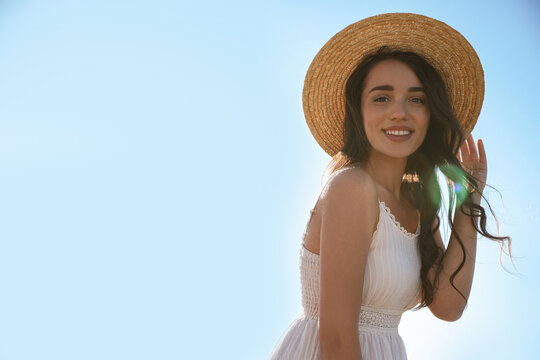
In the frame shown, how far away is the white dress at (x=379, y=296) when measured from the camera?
8.02 feet

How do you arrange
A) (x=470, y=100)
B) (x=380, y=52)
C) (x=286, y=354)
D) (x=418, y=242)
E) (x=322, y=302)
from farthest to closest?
(x=470, y=100) → (x=380, y=52) → (x=418, y=242) → (x=286, y=354) → (x=322, y=302)

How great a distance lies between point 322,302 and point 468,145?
1590 millimetres

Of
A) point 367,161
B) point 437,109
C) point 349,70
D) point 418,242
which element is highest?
point 349,70

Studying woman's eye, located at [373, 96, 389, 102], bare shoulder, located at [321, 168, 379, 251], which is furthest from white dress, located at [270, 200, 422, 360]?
woman's eye, located at [373, 96, 389, 102]

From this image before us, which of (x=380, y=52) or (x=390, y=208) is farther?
(x=380, y=52)

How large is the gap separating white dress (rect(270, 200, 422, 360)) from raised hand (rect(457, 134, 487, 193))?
80cm

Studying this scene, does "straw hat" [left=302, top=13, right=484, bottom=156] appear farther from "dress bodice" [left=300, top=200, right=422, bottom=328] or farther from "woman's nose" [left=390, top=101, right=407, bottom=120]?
"dress bodice" [left=300, top=200, right=422, bottom=328]

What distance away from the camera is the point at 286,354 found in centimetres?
260

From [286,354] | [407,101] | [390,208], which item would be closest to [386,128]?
[407,101]

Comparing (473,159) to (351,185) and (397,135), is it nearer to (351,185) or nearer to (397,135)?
(397,135)

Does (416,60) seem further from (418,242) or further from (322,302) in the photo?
(322,302)

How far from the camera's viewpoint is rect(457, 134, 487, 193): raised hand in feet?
10.6

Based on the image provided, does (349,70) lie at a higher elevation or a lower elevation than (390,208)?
higher

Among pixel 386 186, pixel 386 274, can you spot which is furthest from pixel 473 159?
pixel 386 274
